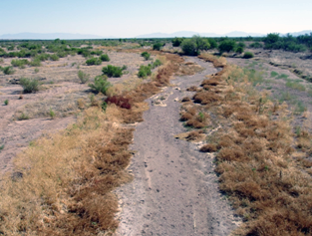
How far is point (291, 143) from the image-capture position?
955 cm

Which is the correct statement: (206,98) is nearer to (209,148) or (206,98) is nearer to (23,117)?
(209,148)

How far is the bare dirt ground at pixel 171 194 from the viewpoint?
551cm

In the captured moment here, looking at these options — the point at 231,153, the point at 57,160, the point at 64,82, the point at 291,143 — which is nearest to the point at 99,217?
the point at 57,160

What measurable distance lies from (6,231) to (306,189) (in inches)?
279

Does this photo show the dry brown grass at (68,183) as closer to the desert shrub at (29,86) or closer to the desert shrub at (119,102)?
the desert shrub at (119,102)

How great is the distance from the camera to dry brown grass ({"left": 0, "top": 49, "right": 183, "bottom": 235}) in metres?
4.96

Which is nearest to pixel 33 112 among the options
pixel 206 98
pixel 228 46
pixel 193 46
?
pixel 206 98

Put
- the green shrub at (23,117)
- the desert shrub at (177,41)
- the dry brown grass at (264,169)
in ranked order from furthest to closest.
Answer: the desert shrub at (177,41)
the green shrub at (23,117)
the dry brown grass at (264,169)

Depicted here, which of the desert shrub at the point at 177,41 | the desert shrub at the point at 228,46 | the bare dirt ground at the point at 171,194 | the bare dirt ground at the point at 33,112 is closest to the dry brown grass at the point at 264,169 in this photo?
the bare dirt ground at the point at 171,194

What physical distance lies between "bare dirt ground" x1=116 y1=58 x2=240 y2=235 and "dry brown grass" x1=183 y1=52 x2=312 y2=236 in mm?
435

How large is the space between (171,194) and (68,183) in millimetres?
2902

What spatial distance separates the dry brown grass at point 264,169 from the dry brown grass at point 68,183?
3.27m

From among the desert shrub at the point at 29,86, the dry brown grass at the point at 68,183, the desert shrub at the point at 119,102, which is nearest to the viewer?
the dry brown grass at the point at 68,183

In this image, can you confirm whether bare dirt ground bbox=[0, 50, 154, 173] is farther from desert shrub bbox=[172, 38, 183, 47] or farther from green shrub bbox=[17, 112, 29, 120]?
desert shrub bbox=[172, 38, 183, 47]
